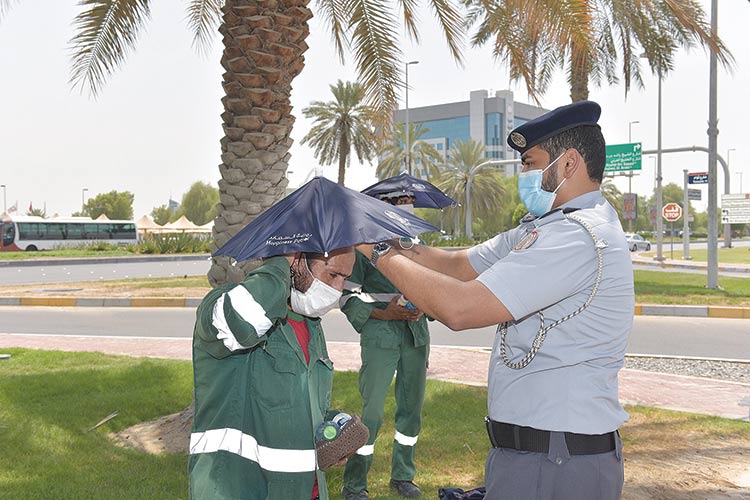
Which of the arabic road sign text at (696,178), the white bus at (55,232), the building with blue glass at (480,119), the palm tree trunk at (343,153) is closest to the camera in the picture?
the palm tree trunk at (343,153)

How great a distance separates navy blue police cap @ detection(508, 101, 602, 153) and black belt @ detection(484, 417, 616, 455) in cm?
97

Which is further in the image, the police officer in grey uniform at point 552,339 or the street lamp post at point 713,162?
the street lamp post at point 713,162

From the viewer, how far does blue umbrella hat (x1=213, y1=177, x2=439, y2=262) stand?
2328mm

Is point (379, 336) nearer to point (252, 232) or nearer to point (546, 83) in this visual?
point (252, 232)

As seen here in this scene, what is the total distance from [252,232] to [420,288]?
2.34 feet

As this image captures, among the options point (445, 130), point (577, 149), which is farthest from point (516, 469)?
point (445, 130)

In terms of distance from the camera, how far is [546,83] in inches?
877

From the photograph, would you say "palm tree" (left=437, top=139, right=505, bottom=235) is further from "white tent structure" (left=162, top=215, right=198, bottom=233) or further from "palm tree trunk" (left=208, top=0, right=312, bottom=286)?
"palm tree trunk" (left=208, top=0, right=312, bottom=286)

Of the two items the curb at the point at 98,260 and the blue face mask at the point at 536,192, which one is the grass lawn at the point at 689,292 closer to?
the blue face mask at the point at 536,192

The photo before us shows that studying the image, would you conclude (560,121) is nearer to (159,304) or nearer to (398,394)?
(398,394)

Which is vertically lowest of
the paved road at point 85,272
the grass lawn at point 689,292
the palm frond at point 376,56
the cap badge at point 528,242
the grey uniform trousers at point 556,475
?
the paved road at point 85,272

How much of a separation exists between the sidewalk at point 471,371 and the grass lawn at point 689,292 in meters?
6.59

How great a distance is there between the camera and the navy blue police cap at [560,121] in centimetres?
242

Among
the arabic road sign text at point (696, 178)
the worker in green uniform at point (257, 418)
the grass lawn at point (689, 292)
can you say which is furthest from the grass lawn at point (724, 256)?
the worker in green uniform at point (257, 418)
